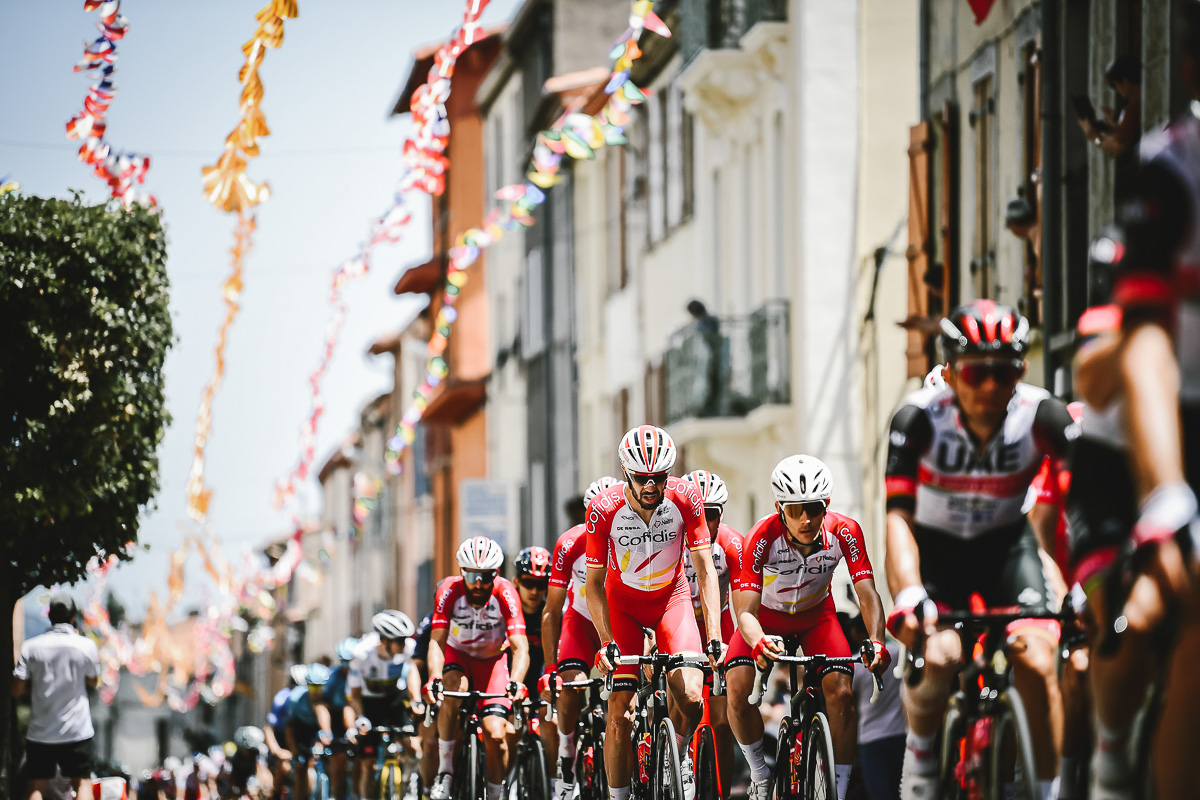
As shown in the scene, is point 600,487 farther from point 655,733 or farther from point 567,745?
point 655,733

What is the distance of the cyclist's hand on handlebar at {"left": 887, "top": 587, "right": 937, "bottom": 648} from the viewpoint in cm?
719

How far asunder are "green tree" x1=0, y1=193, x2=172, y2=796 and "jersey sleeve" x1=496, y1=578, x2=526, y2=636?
505 cm

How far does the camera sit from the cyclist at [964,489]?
7445 mm

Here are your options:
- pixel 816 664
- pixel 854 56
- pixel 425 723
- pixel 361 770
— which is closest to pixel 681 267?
pixel 854 56

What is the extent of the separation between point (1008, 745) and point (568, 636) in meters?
6.25

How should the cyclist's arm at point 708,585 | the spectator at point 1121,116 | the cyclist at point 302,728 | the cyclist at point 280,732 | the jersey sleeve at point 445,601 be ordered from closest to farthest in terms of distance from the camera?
the cyclist's arm at point 708,585 < the spectator at point 1121,116 < the jersey sleeve at point 445,601 < the cyclist at point 302,728 < the cyclist at point 280,732

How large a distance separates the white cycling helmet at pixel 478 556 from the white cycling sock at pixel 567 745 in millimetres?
1790

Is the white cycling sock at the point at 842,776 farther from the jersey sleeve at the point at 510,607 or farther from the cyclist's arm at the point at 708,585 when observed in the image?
the jersey sleeve at the point at 510,607

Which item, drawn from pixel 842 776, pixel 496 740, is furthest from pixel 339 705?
pixel 842 776

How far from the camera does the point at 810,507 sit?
1041 cm

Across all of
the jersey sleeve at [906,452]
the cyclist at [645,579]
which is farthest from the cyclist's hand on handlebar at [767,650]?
the jersey sleeve at [906,452]

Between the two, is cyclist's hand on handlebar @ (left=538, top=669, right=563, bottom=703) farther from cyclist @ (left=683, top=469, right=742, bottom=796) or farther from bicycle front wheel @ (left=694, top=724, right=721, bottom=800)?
bicycle front wheel @ (left=694, top=724, right=721, bottom=800)

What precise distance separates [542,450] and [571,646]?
2812 centimetres

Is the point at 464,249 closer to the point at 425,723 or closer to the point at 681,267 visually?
the point at 681,267
